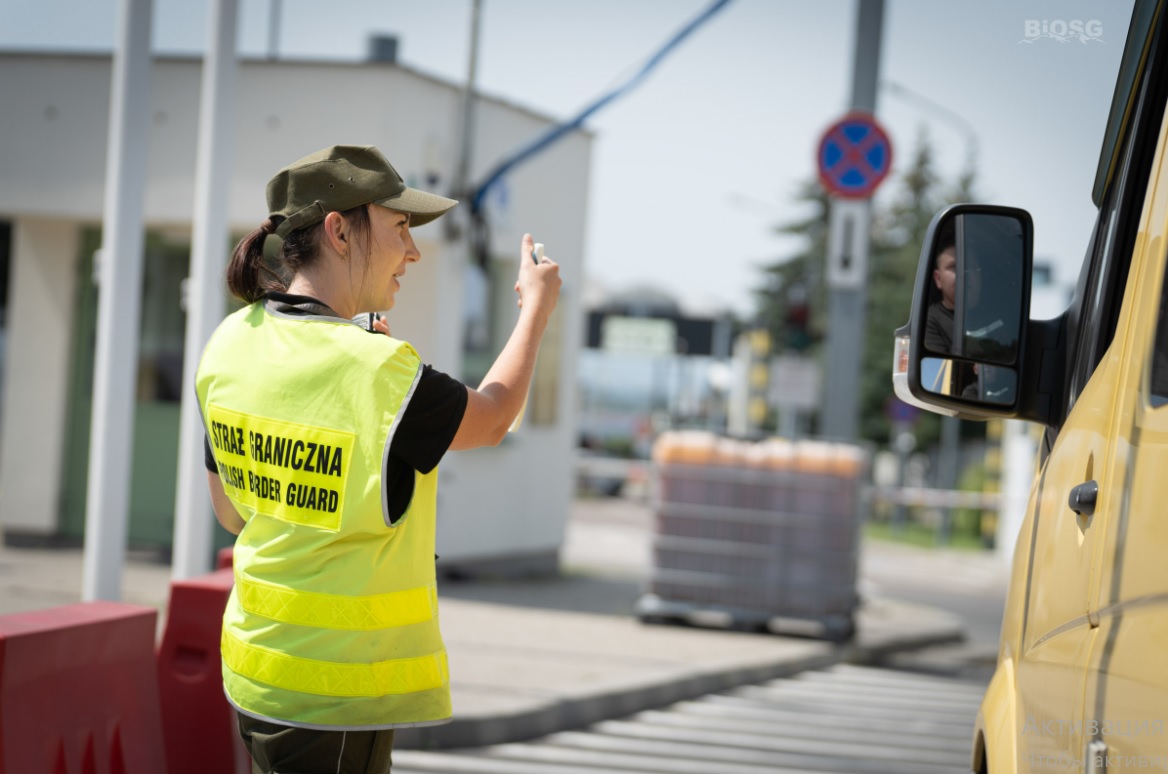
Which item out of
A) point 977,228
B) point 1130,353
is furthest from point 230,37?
point 1130,353

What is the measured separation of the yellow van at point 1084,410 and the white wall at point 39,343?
1085 cm

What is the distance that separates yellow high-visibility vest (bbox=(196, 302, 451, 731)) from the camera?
2.62 meters

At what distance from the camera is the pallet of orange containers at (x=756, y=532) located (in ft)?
36.4

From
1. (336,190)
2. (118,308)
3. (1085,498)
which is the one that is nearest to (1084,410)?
(1085,498)

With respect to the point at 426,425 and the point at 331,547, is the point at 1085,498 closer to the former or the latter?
the point at 426,425

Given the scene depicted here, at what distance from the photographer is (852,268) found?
1199 centimetres

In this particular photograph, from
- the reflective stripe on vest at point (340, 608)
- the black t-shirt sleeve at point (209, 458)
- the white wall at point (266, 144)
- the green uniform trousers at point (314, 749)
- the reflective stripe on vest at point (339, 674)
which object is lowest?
the green uniform trousers at point (314, 749)

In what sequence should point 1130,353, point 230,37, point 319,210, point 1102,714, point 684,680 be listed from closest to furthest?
point 1102,714, point 1130,353, point 319,210, point 230,37, point 684,680

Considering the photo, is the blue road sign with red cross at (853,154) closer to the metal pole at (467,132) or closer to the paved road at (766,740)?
the metal pole at (467,132)

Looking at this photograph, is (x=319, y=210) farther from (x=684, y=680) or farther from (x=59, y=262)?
(x=59, y=262)

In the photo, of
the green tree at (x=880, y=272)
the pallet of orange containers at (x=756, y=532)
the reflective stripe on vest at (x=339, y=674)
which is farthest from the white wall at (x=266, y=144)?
the green tree at (x=880, y=272)

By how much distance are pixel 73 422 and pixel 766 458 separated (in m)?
5.72

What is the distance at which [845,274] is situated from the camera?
39.4 ft

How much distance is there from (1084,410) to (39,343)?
453 inches
